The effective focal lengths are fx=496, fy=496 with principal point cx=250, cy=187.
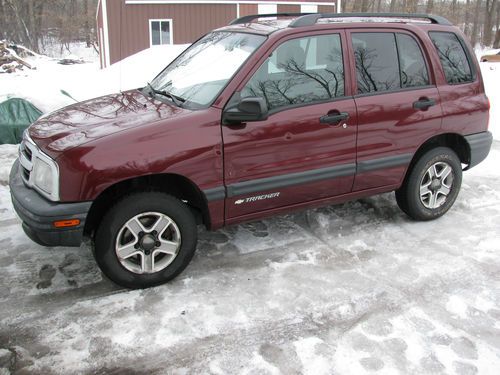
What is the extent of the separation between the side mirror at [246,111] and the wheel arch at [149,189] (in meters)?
0.55

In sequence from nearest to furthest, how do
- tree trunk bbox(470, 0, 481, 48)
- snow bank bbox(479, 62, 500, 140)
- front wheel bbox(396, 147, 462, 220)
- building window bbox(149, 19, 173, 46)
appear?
front wheel bbox(396, 147, 462, 220) → snow bank bbox(479, 62, 500, 140) → building window bbox(149, 19, 173, 46) → tree trunk bbox(470, 0, 481, 48)

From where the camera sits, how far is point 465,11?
44125 mm

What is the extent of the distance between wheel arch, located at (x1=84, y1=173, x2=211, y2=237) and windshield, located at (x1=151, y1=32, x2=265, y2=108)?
0.59 meters

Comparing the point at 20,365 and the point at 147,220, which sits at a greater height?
the point at 147,220

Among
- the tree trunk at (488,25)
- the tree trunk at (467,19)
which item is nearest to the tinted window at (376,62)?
the tree trunk at (488,25)

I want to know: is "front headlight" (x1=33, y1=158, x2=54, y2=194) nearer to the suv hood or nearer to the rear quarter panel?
the suv hood

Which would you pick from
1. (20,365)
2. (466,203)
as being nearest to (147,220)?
Answer: (20,365)

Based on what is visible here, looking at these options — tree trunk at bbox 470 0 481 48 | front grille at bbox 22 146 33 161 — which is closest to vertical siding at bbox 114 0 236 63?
front grille at bbox 22 146 33 161

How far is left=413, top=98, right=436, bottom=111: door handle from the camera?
4.41m

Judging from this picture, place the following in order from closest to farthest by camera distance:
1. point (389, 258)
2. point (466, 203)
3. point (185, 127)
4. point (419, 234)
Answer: point (185, 127) → point (389, 258) → point (419, 234) → point (466, 203)

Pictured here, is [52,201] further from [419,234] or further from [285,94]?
[419,234]

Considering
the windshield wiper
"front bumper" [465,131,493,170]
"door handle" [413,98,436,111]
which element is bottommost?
"front bumper" [465,131,493,170]

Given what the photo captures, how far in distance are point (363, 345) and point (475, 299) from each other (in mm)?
1097

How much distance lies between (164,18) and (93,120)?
1831 centimetres
